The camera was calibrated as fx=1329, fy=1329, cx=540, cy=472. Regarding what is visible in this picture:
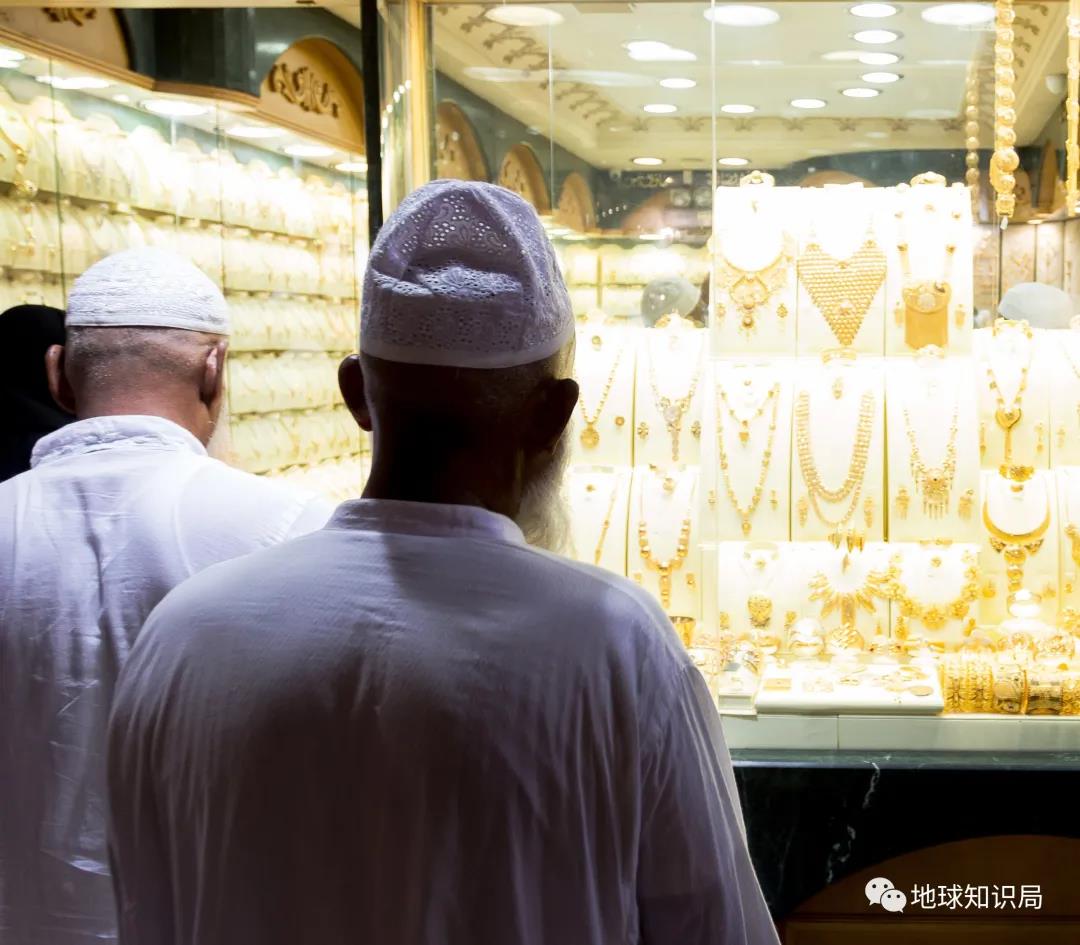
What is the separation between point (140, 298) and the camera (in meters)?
2.10

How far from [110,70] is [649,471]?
2144 mm

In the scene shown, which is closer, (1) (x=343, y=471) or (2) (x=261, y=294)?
(1) (x=343, y=471)

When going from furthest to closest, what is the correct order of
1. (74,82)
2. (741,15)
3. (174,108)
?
(174,108), (74,82), (741,15)

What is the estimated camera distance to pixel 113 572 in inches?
75.9

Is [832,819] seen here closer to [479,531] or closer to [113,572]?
[113,572]

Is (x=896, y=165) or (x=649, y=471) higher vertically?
(x=896, y=165)

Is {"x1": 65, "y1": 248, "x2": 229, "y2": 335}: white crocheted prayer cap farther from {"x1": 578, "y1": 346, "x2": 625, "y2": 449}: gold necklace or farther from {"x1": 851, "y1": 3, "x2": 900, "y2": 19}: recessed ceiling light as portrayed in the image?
{"x1": 851, "y1": 3, "x2": 900, "y2": 19}: recessed ceiling light

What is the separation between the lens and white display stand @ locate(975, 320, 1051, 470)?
10.7 feet

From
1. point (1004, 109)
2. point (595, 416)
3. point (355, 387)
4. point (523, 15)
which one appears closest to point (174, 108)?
point (523, 15)

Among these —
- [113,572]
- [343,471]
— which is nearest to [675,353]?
[343,471]

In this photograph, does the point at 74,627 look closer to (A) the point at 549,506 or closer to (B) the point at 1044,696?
(A) the point at 549,506

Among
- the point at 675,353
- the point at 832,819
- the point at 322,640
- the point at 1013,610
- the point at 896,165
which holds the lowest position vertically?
the point at 832,819

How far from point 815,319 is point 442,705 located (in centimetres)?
241

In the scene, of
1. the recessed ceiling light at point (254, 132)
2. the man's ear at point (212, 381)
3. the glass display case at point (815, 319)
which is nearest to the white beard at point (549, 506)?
the man's ear at point (212, 381)
